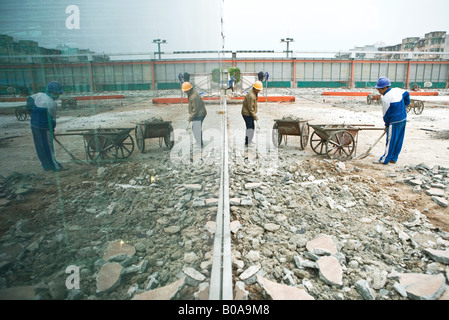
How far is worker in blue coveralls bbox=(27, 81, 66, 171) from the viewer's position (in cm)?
62

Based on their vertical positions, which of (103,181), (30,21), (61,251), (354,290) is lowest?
(354,290)

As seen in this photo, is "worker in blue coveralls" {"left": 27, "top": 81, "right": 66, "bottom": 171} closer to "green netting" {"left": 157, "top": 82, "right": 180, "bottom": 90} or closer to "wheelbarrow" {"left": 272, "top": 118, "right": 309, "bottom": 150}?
"green netting" {"left": 157, "top": 82, "right": 180, "bottom": 90}

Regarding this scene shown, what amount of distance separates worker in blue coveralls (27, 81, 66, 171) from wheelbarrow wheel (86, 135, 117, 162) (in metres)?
0.10

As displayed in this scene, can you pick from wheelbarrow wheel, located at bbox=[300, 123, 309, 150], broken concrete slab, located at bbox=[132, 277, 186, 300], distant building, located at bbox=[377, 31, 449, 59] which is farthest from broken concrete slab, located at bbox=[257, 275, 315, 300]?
distant building, located at bbox=[377, 31, 449, 59]

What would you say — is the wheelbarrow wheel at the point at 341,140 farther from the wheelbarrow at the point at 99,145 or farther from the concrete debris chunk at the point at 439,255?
the wheelbarrow at the point at 99,145

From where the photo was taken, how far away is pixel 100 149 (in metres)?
0.82

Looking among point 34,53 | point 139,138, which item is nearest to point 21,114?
point 34,53

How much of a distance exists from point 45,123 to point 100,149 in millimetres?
168

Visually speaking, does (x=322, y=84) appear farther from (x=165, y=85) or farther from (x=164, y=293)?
(x=164, y=293)

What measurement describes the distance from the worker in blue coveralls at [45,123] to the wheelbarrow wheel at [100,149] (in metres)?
0.10

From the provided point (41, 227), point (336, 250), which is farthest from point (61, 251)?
point (336, 250)

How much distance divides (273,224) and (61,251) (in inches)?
112

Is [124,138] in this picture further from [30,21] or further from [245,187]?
[245,187]

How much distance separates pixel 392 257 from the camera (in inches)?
106
